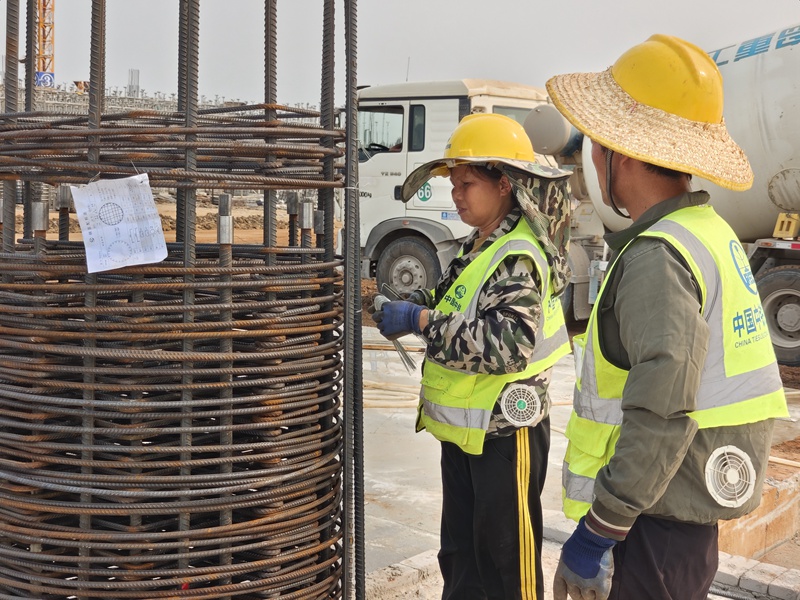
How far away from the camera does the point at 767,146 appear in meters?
8.84

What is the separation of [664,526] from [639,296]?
0.56m

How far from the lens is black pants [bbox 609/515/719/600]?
2143 millimetres

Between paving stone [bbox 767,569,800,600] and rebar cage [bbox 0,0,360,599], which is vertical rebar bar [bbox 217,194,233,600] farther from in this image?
paving stone [bbox 767,569,800,600]

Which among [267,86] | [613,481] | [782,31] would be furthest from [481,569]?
[782,31]

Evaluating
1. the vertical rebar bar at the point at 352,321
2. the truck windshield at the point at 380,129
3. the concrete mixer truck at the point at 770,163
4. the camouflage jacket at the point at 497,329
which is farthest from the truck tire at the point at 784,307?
the vertical rebar bar at the point at 352,321

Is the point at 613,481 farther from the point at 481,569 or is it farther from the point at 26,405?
the point at 26,405

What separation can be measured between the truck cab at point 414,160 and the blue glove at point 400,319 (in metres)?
8.03

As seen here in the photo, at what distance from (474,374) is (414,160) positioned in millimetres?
8819

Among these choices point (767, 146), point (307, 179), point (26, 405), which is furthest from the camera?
point (767, 146)

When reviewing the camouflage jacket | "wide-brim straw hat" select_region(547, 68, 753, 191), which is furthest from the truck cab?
"wide-brim straw hat" select_region(547, 68, 753, 191)

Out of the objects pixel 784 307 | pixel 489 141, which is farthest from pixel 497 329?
pixel 784 307

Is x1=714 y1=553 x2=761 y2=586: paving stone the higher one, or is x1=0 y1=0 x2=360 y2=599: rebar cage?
x1=0 y1=0 x2=360 y2=599: rebar cage

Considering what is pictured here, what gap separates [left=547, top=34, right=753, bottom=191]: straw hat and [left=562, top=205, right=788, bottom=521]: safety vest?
137mm

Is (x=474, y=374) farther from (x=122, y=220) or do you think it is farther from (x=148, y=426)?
(x=122, y=220)
